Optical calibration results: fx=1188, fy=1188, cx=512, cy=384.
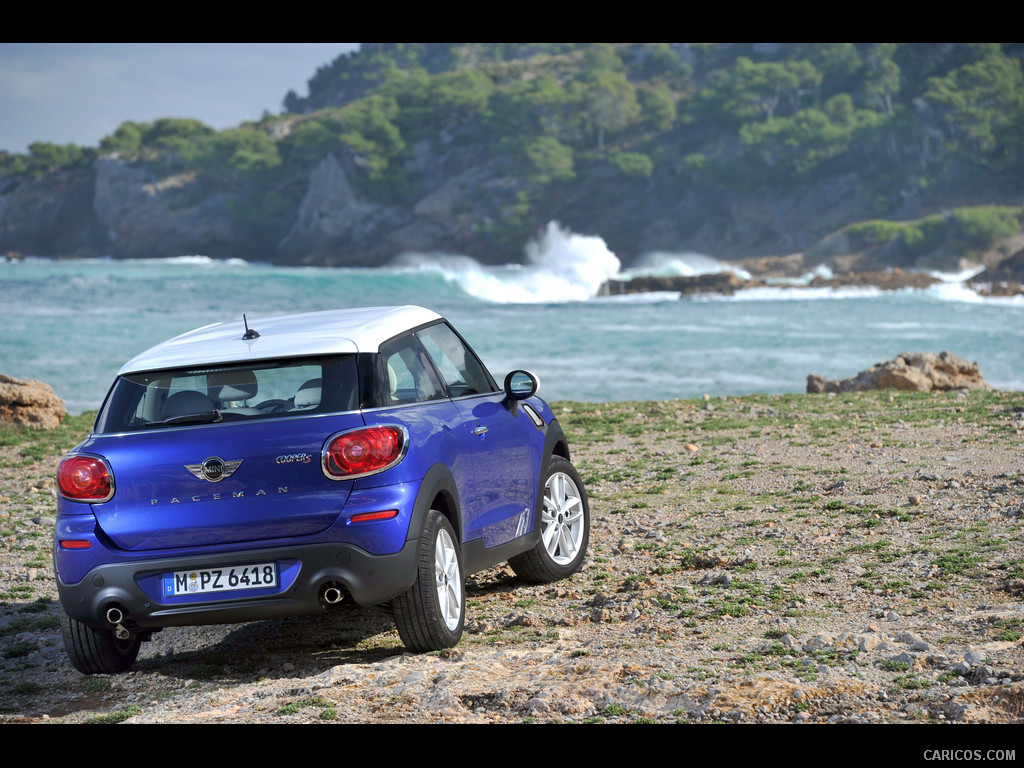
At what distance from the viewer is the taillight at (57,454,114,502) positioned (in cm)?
514

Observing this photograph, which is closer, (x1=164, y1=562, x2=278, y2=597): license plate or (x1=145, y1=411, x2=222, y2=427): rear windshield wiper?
(x1=164, y1=562, x2=278, y2=597): license plate

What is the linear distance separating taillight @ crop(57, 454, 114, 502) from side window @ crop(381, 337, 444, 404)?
126 cm

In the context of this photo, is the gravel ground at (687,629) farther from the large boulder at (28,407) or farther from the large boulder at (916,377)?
the large boulder at (916,377)

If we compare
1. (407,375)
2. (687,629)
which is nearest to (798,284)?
(687,629)

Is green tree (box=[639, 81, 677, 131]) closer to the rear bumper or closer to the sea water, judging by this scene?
the sea water

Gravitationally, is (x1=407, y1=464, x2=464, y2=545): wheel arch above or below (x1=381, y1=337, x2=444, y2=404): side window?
below

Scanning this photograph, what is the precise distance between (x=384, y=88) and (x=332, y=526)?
15518cm

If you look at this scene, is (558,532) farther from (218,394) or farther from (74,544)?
(74,544)

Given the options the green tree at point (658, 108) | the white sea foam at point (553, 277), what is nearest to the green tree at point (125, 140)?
the white sea foam at point (553, 277)

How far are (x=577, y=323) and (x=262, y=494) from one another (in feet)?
176

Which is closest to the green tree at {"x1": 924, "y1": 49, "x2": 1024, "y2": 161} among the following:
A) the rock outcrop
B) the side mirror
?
the rock outcrop

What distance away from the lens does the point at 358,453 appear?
16.5 feet

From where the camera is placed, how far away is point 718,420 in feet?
45.5

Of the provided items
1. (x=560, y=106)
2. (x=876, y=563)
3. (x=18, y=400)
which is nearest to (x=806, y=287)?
(x=560, y=106)
